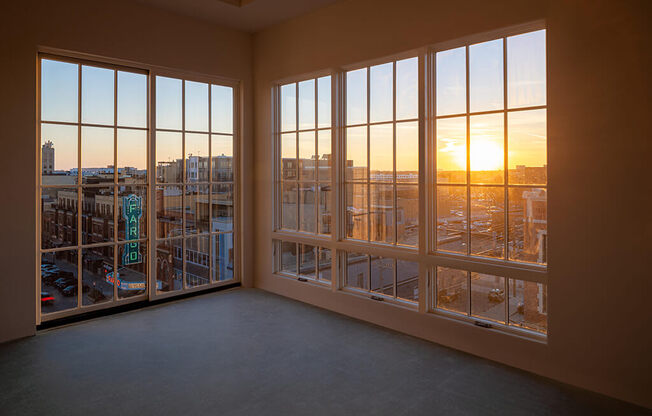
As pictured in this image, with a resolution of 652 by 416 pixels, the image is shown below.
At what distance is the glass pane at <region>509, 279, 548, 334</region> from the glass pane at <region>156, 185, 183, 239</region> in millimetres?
3685

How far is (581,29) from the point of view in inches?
115

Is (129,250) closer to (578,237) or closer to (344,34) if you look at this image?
(344,34)

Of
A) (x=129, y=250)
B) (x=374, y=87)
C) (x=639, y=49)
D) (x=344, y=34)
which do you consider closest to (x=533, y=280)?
(x=639, y=49)

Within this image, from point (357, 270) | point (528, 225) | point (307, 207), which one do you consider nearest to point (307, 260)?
point (307, 207)

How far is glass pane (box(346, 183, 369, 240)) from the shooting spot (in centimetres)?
442

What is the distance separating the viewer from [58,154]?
4145 millimetres

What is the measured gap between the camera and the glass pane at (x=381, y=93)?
13.6ft

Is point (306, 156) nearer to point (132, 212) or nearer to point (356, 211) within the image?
point (356, 211)

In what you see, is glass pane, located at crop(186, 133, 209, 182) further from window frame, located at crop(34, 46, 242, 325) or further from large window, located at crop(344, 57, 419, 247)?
large window, located at crop(344, 57, 419, 247)

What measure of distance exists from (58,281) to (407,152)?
12.1 feet

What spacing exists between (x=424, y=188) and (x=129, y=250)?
3.26 metres

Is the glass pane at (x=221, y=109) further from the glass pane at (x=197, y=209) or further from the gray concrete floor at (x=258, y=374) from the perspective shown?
the gray concrete floor at (x=258, y=374)

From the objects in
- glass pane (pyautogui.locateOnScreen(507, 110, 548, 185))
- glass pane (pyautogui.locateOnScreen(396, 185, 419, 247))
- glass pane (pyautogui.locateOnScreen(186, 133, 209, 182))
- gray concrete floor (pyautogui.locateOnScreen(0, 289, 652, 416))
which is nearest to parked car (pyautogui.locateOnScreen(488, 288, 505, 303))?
gray concrete floor (pyautogui.locateOnScreen(0, 289, 652, 416))

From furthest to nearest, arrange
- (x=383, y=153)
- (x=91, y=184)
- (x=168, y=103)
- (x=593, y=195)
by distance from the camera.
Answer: (x=168, y=103)
(x=91, y=184)
(x=383, y=153)
(x=593, y=195)
